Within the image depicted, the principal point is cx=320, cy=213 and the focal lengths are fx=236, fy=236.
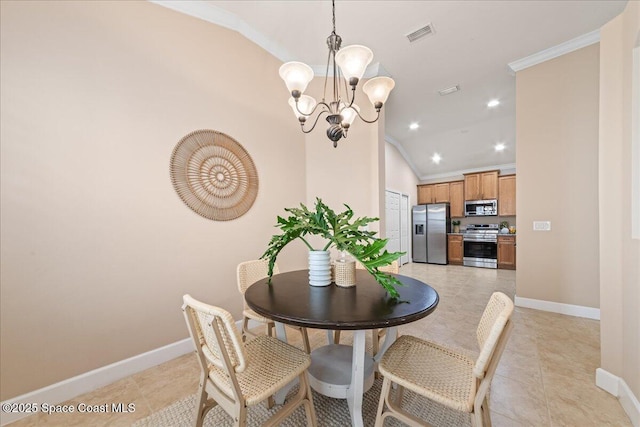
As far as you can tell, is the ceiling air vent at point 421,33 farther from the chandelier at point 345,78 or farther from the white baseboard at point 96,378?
the white baseboard at point 96,378

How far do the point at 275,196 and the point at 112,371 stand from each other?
6.45ft

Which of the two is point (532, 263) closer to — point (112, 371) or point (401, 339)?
point (401, 339)

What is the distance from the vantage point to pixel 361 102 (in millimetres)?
3164

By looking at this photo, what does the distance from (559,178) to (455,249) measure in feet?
11.3

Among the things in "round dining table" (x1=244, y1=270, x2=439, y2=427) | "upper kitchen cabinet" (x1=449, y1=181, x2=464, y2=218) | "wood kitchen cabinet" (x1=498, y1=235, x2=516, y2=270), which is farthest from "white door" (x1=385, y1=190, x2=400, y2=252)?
"round dining table" (x1=244, y1=270, x2=439, y2=427)

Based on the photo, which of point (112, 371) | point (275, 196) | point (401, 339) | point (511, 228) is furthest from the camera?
point (511, 228)

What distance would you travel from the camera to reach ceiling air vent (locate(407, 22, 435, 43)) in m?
2.50

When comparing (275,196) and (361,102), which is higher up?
(361,102)

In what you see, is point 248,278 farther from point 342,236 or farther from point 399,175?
point 399,175

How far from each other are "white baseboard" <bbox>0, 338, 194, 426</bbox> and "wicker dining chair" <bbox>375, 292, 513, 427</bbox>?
1780 mm

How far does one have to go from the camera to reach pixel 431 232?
6188 millimetres

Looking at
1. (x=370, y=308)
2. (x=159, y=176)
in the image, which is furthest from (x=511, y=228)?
(x=159, y=176)

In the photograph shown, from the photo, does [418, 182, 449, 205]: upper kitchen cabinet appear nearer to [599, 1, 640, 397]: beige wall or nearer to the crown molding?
the crown molding

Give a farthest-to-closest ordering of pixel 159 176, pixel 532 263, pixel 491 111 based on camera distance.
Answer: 1. pixel 491 111
2. pixel 532 263
3. pixel 159 176
